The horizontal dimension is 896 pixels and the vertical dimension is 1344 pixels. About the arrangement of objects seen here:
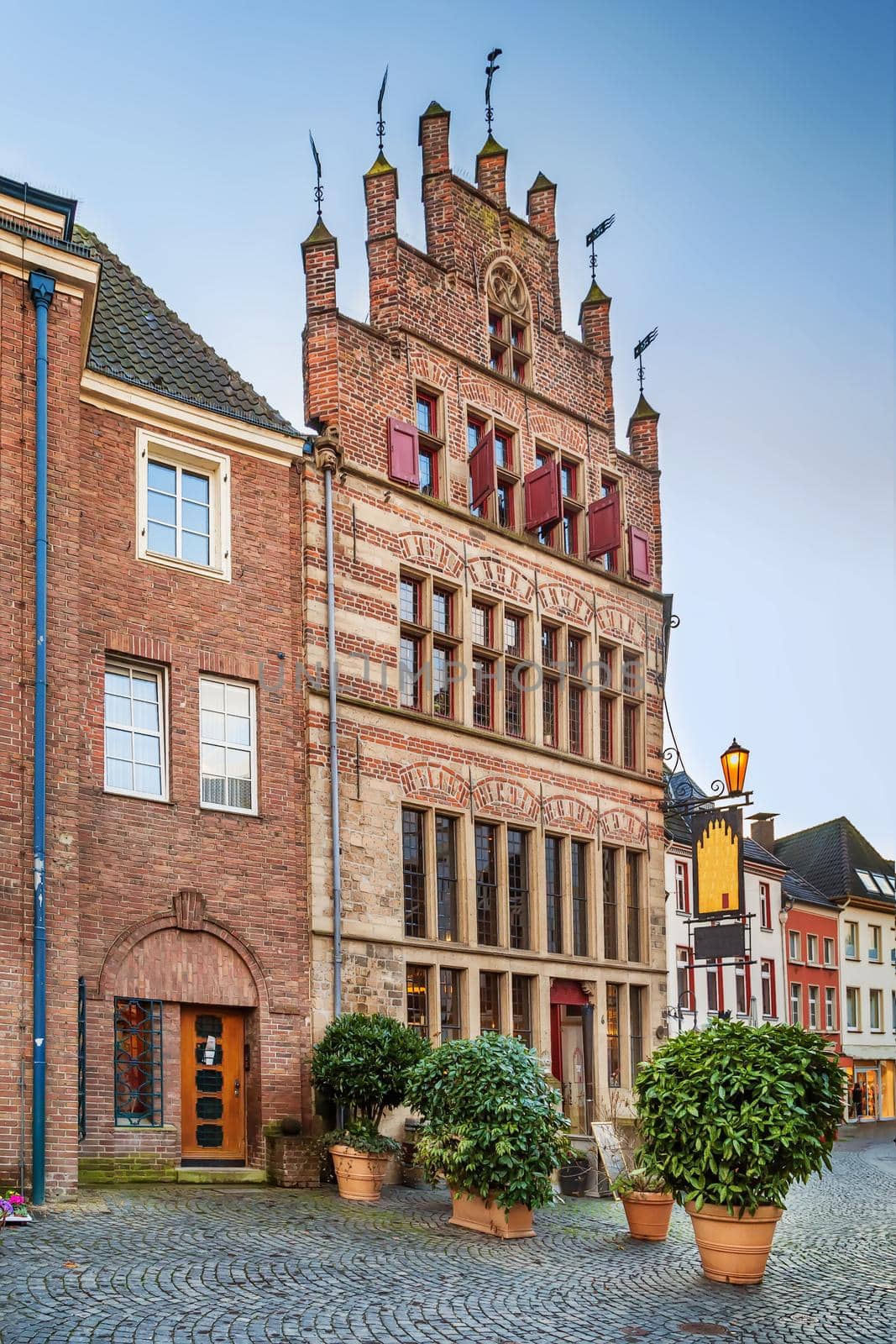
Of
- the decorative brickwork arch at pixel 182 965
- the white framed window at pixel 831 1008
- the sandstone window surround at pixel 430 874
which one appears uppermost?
the sandstone window surround at pixel 430 874

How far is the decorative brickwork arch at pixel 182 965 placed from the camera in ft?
60.8

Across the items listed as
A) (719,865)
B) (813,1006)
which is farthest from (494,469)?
(813,1006)

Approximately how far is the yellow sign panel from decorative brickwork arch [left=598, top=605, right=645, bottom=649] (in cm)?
377

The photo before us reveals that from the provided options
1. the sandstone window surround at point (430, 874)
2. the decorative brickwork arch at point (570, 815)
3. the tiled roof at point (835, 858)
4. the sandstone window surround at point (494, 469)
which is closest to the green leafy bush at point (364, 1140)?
the sandstone window surround at point (430, 874)

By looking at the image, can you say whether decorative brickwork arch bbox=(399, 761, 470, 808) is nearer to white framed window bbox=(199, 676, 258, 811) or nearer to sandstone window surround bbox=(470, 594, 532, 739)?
sandstone window surround bbox=(470, 594, 532, 739)

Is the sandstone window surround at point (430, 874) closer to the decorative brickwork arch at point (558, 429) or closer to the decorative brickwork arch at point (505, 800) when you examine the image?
the decorative brickwork arch at point (505, 800)

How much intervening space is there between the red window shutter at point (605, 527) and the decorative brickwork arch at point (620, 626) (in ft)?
3.51

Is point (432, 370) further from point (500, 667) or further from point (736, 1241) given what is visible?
point (736, 1241)

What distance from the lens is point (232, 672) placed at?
20.6m

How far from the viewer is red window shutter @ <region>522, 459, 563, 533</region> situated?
26.4m

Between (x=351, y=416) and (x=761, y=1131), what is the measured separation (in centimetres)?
1313

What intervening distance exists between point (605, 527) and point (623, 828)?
18.2 ft

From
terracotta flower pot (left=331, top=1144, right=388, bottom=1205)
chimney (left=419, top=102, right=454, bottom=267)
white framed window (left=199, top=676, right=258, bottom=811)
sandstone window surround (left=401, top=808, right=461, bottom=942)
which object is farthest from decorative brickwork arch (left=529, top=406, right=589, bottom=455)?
terracotta flower pot (left=331, top=1144, right=388, bottom=1205)

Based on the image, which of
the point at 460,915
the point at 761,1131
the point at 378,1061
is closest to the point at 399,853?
the point at 460,915
